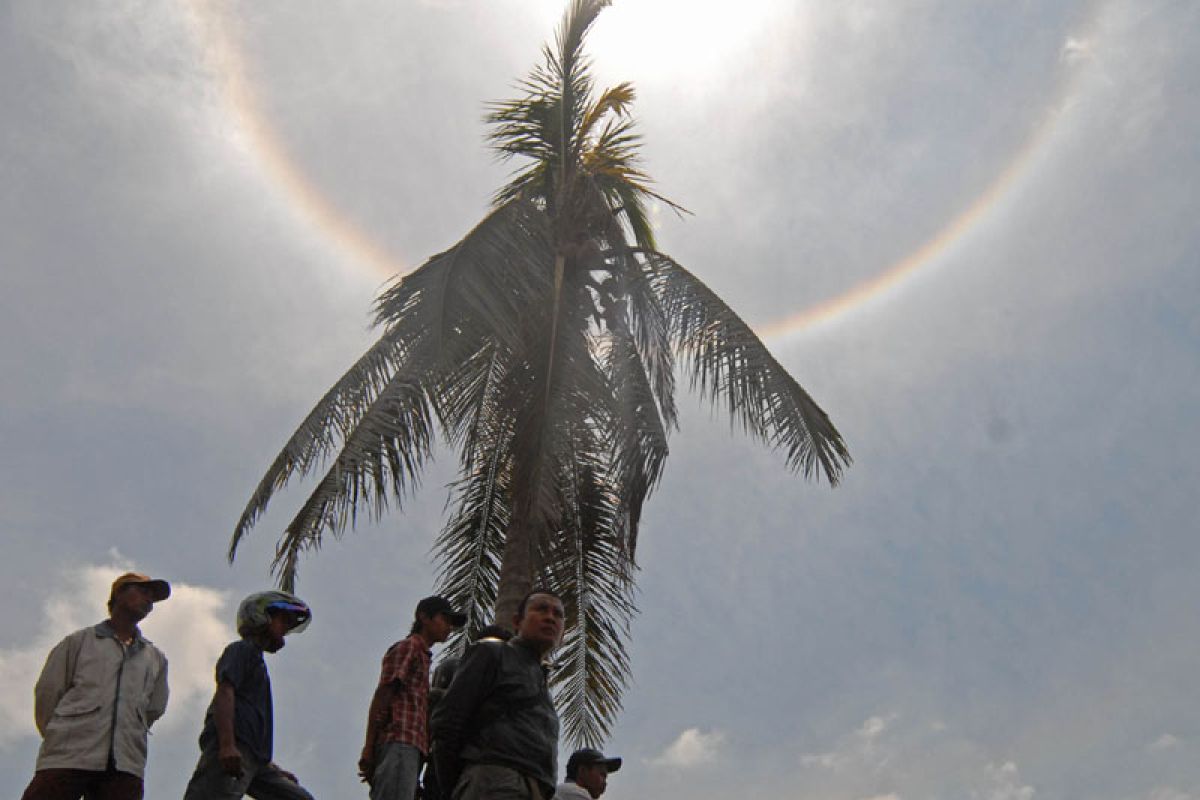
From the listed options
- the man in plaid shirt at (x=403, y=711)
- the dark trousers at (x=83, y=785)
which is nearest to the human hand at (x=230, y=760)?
the dark trousers at (x=83, y=785)

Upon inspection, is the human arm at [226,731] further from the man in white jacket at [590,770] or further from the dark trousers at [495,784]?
the man in white jacket at [590,770]

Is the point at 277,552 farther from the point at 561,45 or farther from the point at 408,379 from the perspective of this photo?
the point at 561,45

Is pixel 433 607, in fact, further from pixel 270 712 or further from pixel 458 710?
pixel 458 710

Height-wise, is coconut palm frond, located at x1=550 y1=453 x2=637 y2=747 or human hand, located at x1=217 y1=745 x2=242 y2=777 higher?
coconut palm frond, located at x1=550 y1=453 x2=637 y2=747

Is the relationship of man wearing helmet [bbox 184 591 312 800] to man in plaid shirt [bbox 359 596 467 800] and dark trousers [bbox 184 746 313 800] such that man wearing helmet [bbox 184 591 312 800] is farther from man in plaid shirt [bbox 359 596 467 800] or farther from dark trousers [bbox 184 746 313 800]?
man in plaid shirt [bbox 359 596 467 800]

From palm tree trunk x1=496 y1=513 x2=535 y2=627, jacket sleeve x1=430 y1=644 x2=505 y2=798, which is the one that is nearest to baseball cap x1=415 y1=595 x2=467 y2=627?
jacket sleeve x1=430 y1=644 x2=505 y2=798

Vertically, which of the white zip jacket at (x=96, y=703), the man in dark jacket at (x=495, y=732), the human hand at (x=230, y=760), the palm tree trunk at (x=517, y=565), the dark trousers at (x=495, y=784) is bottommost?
the dark trousers at (x=495, y=784)

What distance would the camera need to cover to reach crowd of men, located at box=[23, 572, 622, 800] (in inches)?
176

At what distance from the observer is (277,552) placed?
412 inches

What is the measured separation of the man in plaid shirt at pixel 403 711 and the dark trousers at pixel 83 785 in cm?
110

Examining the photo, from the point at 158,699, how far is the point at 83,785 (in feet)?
1.84

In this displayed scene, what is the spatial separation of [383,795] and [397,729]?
32 centimetres

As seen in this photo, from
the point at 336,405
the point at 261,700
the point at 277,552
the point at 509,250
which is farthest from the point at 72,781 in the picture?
the point at 509,250

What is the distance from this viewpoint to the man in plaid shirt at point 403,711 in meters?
5.70
